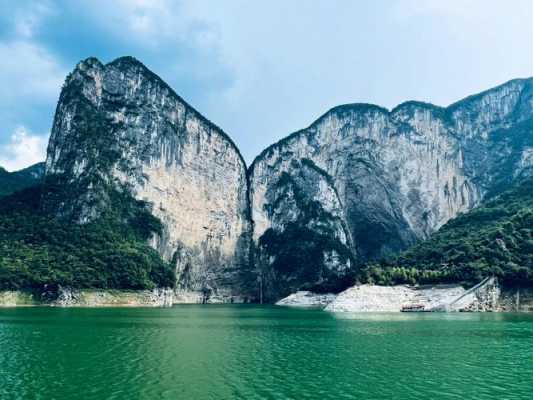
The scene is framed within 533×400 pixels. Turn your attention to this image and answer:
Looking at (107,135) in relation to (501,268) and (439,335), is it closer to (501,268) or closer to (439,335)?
(501,268)

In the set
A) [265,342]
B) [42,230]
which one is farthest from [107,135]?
[265,342]

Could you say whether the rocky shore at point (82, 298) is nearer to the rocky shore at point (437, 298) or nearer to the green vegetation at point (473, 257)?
the rocky shore at point (437, 298)

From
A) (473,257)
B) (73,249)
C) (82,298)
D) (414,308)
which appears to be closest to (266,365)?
(414,308)

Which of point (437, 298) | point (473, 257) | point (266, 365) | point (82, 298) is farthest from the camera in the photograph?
point (82, 298)

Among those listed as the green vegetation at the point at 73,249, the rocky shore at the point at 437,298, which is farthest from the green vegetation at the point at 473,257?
the green vegetation at the point at 73,249

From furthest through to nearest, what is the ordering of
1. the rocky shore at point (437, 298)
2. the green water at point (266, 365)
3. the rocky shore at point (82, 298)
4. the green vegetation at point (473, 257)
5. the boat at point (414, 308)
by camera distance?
1. the rocky shore at point (82, 298)
2. the boat at point (414, 308)
3. the green vegetation at point (473, 257)
4. the rocky shore at point (437, 298)
5. the green water at point (266, 365)

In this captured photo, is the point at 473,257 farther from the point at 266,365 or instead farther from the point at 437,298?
the point at 266,365
